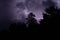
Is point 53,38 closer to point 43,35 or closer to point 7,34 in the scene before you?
point 43,35

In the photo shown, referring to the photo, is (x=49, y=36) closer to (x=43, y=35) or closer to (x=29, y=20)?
(x=43, y=35)

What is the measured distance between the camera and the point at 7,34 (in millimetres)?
9836

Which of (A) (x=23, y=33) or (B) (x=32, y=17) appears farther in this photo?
(B) (x=32, y=17)

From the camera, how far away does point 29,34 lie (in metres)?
9.82

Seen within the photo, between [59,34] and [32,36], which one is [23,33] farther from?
[59,34]

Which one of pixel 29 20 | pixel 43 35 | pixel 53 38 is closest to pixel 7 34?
pixel 43 35

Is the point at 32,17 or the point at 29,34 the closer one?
the point at 29,34

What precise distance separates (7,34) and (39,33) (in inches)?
84.9

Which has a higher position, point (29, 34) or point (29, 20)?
point (29, 20)

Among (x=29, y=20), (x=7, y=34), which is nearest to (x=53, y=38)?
(x=7, y=34)

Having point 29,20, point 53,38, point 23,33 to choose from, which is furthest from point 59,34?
point 29,20

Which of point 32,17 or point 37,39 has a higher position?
point 32,17

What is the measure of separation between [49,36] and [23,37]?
68.9 inches

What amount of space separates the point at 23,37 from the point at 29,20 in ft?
60.2
